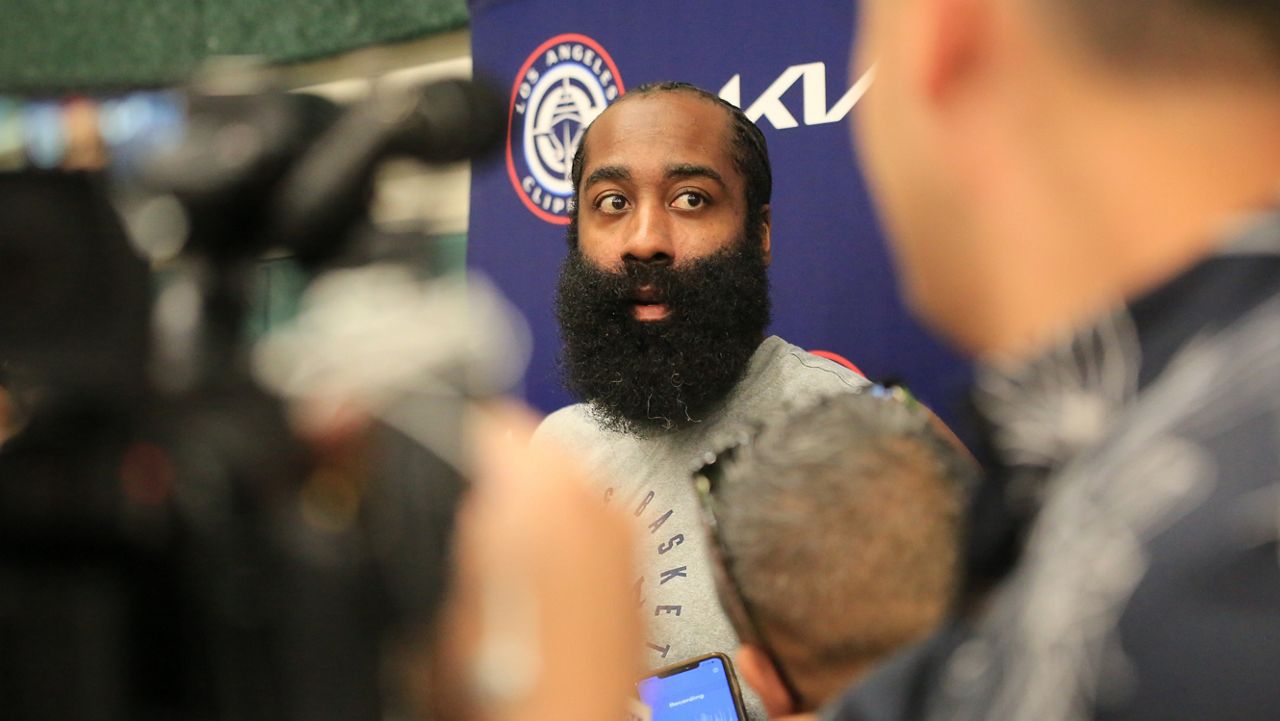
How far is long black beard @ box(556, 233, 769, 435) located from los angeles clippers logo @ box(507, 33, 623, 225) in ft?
1.20

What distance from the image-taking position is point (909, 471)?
730mm

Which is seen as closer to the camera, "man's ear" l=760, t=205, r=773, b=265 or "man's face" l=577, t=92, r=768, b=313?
"man's face" l=577, t=92, r=768, b=313

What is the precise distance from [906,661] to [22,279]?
0.36 metres

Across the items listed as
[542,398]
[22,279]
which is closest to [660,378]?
[542,398]

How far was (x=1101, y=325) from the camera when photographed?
43cm

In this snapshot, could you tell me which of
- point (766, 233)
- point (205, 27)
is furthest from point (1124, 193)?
point (205, 27)

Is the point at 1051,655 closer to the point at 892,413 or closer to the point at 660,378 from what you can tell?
the point at 892,413

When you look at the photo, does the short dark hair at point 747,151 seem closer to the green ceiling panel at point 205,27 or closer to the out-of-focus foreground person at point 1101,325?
the green ceiling panel at point 205,27

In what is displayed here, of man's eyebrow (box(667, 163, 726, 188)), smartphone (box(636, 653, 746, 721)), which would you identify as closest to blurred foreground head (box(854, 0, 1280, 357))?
smartphone (box(636, 653, 746, 721))

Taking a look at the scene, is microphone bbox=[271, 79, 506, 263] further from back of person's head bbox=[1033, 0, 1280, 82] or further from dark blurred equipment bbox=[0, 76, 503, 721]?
back of person's head bbox=[1033, 0, 1280, 82]

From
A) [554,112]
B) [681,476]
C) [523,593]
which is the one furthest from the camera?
[554,112]

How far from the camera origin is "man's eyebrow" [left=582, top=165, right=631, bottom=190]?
5.88ft

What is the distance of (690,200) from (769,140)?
23 centimetres

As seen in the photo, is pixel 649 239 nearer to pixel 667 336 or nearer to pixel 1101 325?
pixel 667 336
